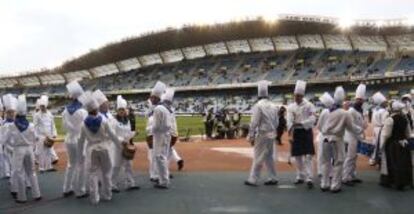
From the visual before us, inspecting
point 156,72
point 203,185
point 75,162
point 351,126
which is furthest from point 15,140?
point 156,72

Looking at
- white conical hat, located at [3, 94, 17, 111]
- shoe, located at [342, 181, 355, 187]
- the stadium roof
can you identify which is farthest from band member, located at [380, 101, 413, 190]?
the stadium roof

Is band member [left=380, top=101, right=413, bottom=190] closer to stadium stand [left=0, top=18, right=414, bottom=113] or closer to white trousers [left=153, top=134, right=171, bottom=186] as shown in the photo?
white trousers [left=153, top=134, right=171, bottom=186]

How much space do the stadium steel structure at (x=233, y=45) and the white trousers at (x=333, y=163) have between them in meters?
47.2

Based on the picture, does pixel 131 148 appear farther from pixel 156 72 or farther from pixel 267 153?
pixel 156 72

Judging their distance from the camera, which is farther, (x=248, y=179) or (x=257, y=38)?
(x=257, y=38)

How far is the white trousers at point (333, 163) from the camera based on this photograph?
11.2 meters

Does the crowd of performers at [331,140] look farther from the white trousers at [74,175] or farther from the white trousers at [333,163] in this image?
the white trousers at [74,175]

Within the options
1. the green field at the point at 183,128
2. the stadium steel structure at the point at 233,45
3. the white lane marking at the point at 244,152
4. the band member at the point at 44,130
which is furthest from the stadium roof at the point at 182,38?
the band member at the point at 44,130

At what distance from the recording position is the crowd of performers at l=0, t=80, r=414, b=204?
10531 millimetres

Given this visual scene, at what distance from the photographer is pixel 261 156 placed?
12.1 m

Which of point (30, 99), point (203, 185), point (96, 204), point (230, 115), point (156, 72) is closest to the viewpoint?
point (96, 204)

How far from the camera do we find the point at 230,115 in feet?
92.8

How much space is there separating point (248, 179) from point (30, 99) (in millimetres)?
88110

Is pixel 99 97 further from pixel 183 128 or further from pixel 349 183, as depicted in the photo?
pixel 183 128
